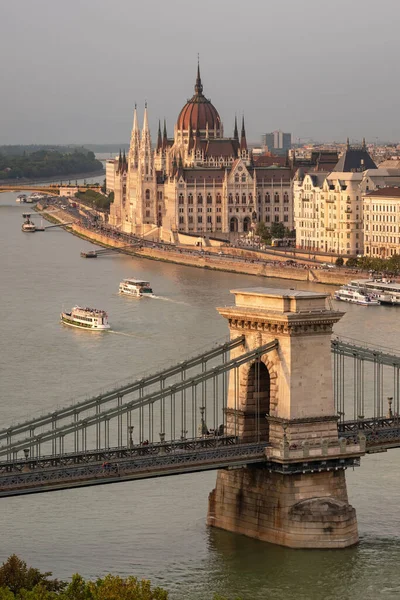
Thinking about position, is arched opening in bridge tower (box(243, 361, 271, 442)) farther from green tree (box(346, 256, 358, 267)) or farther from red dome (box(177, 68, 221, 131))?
red dome (box(177, 68, 221, 131))

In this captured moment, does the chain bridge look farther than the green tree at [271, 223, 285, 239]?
No

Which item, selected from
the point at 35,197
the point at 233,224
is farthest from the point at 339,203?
the point at 35,197

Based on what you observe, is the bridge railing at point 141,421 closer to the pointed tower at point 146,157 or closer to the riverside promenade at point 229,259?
the riverside promenade at point 229,259

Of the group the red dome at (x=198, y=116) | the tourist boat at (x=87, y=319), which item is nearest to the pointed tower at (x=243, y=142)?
the red dome at (x=198, y=116)

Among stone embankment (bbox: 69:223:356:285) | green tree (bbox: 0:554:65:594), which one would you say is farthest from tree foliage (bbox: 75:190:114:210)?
green tree (bbox: 0:554:65:594)

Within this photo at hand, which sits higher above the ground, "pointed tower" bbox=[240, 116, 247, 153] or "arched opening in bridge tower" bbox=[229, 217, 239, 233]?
"pointed tower" bbox=[240, 116, 247, 153]

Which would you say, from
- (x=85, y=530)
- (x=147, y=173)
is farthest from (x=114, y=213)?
(x=85, y=530)

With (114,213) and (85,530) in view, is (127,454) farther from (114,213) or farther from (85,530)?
(114,213)
